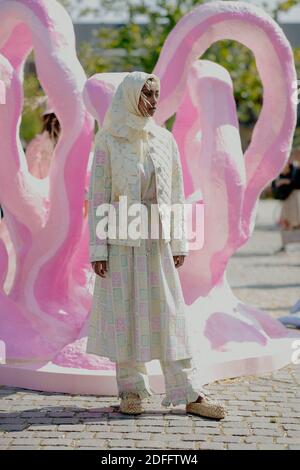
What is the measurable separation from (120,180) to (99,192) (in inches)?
5.7

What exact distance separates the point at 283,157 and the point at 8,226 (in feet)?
7.33

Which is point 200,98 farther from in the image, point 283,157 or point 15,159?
point 15,159

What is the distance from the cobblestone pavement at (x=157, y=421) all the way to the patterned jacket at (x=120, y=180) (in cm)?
93

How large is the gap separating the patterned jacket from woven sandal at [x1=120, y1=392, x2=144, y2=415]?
821 millimetres

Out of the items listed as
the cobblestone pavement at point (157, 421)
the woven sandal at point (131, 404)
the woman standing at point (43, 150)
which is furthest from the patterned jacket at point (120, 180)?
the woman standing at point (43, 150)

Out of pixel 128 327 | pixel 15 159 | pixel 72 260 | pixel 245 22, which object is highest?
pixel 245 22

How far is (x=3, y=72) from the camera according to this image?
21.4 ft

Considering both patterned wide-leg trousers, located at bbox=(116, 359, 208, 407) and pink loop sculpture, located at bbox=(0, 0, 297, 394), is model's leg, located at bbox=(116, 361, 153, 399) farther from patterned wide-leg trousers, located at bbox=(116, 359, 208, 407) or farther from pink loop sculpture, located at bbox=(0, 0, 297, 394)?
pink loop sculpture, located at bbox=(0, 0, 297, 394)

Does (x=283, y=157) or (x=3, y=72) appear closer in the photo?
(x=3, y=72)

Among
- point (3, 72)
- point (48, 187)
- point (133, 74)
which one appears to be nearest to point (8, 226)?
point (48, 187)

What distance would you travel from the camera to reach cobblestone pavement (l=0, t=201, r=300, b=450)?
4.63m

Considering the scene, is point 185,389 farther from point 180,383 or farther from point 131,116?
point 131,116

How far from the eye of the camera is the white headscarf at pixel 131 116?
498 cm

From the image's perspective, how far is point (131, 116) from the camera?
5.03 meters
